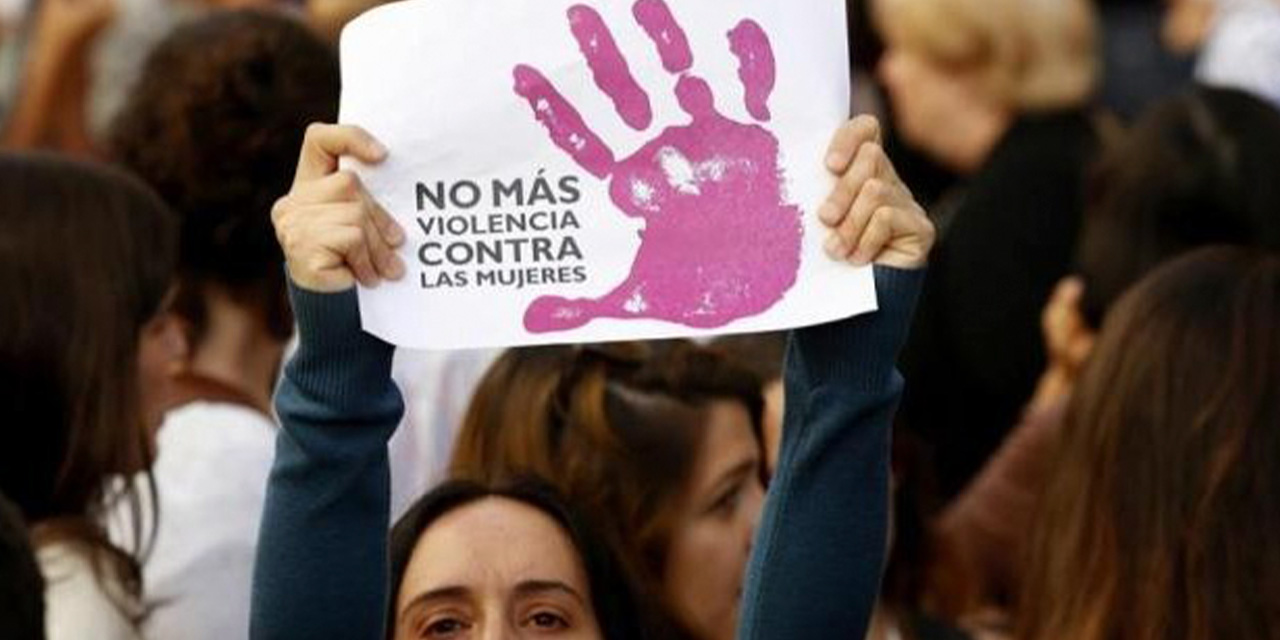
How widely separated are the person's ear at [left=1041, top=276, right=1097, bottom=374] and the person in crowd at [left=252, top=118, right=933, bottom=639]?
8.23 feet

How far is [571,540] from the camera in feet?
13.7

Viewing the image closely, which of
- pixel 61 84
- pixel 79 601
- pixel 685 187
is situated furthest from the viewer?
pixel 61 84

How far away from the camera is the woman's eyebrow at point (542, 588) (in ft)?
13.2

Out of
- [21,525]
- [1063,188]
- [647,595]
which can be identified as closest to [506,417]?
[647,595]

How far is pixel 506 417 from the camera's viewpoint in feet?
15.9

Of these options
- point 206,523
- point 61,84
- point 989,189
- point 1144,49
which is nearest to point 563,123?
point 206,523

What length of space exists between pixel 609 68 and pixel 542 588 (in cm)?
63

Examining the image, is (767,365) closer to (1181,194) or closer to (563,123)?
(1181,194)

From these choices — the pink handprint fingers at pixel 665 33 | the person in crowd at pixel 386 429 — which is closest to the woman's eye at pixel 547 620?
the person in crowd at pixel 386 429

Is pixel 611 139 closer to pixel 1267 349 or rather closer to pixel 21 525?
pixel 21 525

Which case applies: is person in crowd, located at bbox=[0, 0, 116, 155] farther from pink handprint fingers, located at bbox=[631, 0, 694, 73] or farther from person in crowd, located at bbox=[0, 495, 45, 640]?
person in crowd, located at bbox=[0, 495, 45, 640]

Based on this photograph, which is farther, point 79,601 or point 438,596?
point 79,601

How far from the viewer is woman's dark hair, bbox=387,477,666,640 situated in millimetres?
4137

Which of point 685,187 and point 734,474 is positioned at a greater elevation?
point 685,187
